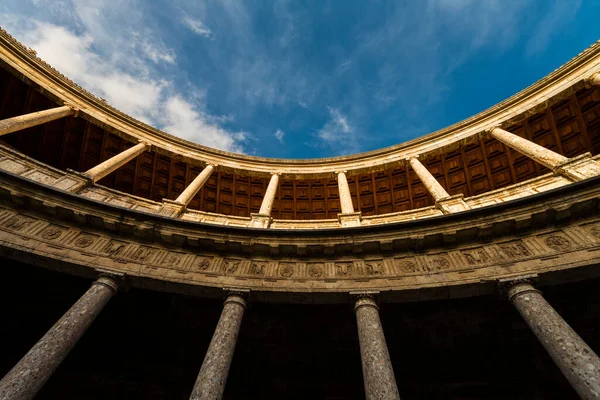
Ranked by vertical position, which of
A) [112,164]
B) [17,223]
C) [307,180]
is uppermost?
[307,180]

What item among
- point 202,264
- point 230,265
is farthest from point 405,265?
point 202,264

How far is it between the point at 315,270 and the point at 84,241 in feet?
20.8

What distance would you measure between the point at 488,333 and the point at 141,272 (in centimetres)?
996

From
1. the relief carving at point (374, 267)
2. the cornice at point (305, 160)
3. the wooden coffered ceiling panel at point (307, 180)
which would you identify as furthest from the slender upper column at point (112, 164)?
the relief carving at point (374, 267)

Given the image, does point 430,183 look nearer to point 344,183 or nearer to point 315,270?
point 344,183

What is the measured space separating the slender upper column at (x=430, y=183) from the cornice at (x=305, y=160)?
125 centimetres

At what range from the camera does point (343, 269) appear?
9359 mm

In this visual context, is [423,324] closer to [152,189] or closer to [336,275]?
[336,275]

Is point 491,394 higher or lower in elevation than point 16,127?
lower

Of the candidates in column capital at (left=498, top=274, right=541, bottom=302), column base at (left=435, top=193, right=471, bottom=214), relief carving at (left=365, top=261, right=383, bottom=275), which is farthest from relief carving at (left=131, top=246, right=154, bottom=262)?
column base at (left=435, top=193, right=471, bottom=214)

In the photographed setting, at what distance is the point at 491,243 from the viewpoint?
8781 millimetres

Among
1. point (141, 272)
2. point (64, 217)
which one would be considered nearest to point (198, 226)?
point (141, 272)

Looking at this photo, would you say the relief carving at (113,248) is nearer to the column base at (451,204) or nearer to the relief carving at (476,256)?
the relief carving at (476,256)

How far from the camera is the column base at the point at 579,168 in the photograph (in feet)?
33.6
